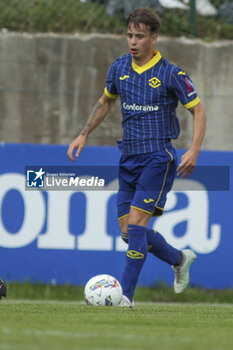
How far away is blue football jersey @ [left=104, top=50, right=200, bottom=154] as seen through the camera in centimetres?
607

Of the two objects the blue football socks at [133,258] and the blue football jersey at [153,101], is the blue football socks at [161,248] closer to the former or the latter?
the blue football socks at [133,258]

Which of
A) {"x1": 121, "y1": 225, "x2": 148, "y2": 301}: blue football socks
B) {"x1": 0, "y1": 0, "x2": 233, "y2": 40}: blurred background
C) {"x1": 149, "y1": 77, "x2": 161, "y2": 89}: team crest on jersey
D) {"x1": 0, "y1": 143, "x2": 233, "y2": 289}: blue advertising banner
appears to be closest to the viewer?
{"x1": 121, "y1": 225, "x2": 148, "y2": 301}: blue football socks

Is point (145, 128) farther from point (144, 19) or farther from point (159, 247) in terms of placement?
point (159, 247)

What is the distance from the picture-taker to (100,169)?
325 inches

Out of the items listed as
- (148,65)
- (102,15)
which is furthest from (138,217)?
(102,15)

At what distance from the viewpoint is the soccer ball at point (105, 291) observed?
576cm

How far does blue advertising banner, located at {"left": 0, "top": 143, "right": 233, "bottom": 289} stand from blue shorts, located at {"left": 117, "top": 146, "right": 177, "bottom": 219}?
1.92 metres

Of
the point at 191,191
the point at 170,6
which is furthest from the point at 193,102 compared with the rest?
the point at 170,6

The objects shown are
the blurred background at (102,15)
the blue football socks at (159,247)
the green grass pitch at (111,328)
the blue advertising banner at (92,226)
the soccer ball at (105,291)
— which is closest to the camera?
the green grass pitch at (111,328)

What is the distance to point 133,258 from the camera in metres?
6.04

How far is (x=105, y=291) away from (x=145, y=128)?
4.22 ft

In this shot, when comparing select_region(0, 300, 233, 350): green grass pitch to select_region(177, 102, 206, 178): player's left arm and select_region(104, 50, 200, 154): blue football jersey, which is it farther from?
select_region(104, 50, 200, 154): blue football jersey

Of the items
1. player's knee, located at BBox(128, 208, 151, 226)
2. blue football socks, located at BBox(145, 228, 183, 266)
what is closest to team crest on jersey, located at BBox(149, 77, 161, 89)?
player's knee, located at BBox(128, 208, 151, 226)

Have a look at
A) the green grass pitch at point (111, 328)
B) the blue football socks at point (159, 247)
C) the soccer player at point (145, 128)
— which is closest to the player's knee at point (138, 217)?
the soccer player at point (145, 128)
